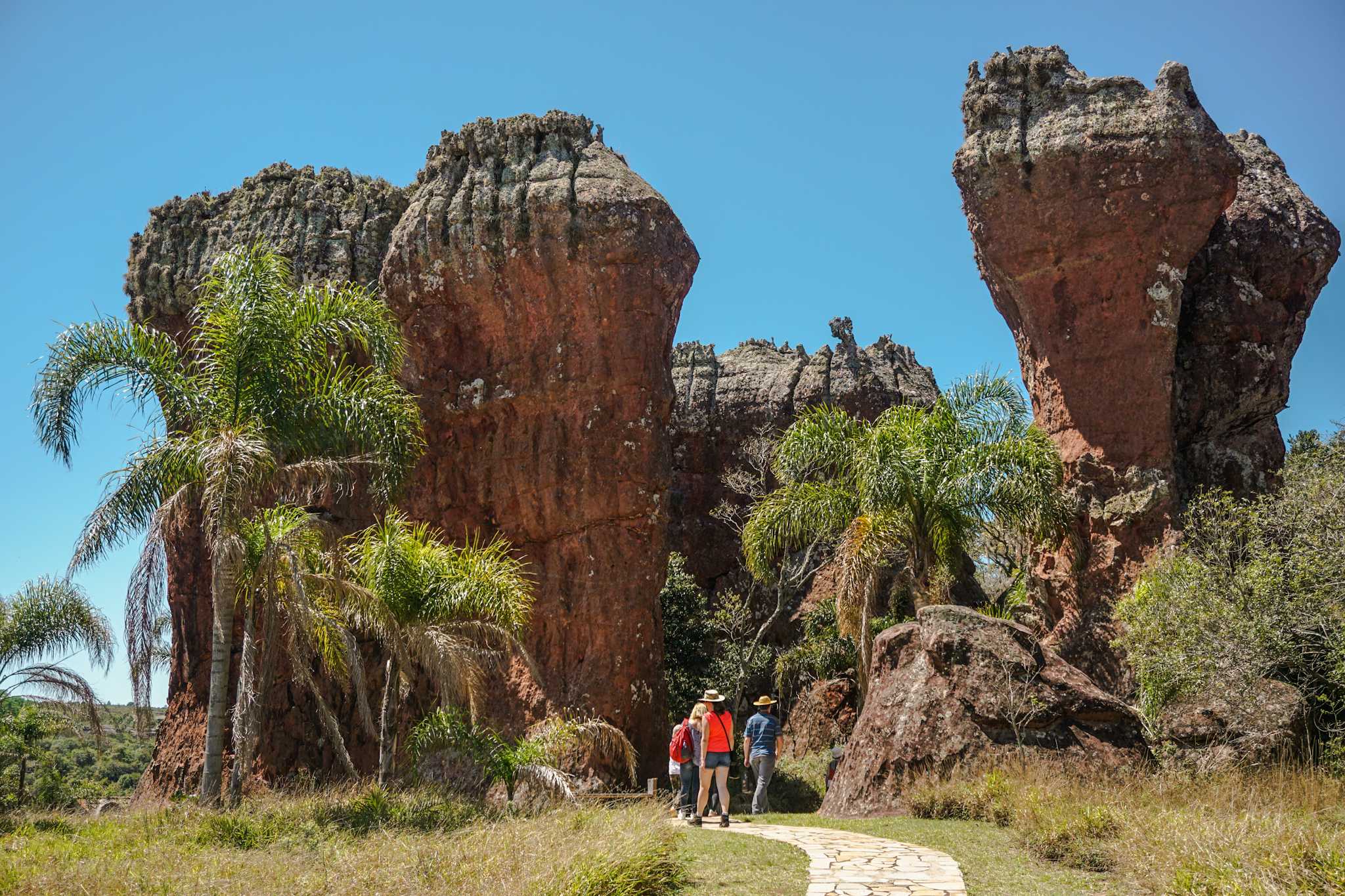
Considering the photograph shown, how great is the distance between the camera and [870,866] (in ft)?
29.8

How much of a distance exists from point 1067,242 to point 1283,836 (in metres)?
14.4

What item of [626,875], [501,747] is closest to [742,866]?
[626,875]

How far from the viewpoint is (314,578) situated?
14.6m

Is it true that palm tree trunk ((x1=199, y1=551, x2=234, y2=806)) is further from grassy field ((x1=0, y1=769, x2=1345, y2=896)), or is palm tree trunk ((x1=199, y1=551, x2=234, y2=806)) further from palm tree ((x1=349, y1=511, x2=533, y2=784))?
palm tree ((x1=349, y1=511, x2=533, y2=784))

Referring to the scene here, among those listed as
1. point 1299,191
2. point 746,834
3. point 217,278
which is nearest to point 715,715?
point 746,834

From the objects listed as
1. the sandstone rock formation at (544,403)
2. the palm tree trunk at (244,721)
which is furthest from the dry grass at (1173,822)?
the sandstone rock formation at (544,403)

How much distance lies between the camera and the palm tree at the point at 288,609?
13.3m

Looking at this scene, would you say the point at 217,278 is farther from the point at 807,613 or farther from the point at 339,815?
the point at 807,613

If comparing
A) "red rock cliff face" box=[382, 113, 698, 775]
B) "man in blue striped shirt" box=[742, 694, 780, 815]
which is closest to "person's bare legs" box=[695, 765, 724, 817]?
"man in blue striped shirt" box=[742, 694, 780, 815]

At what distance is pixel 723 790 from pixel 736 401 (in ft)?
64.8

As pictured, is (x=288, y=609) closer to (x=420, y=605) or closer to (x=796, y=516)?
(x=420, y=605)

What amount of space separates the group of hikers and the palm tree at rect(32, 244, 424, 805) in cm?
531

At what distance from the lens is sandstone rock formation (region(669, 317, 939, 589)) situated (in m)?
30.0

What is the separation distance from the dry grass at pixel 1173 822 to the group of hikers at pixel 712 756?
Result: 2.16 metres
